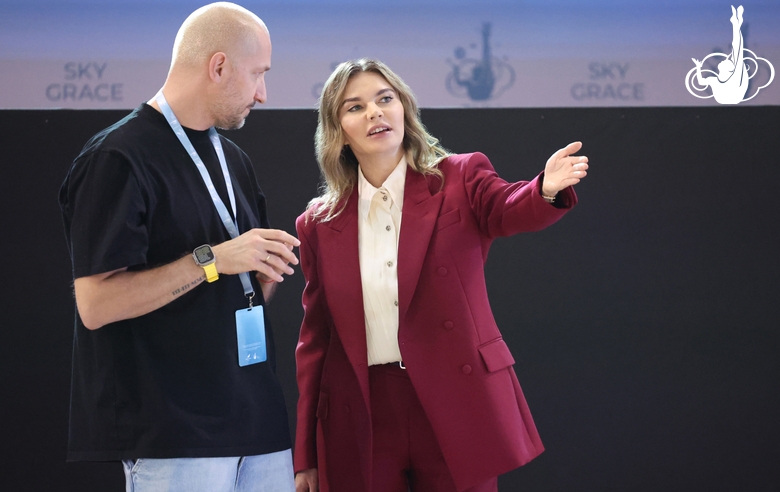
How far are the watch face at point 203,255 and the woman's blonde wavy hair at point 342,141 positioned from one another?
23.7 inches

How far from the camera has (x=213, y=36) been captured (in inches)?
74.5

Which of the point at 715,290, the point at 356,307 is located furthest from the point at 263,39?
the point at 715,290

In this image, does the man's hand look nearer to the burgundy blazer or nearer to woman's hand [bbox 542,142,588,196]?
the burgundy blazer

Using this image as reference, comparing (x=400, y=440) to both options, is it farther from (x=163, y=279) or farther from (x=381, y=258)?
(x=163, y=279)

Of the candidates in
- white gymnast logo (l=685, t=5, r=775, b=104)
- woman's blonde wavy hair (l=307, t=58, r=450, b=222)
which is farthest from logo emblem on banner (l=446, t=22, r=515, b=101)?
woman's blonde wavy hair (l=307, t=58, r=450, b=222)

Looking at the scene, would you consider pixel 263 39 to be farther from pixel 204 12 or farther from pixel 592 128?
pixel 592 128

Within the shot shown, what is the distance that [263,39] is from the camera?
6.42ft

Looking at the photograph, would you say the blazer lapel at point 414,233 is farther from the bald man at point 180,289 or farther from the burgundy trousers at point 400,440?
the bald man at point 180,289

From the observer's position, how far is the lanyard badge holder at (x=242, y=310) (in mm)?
1854

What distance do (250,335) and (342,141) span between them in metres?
0.74

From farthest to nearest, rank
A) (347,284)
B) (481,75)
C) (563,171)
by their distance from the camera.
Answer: (481,75), (347,284), (563,171)

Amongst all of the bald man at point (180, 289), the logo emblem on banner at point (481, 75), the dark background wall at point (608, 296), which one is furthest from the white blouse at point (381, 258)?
the logo emblem on banner at point (481, 75)

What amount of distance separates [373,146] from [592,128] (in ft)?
4.95

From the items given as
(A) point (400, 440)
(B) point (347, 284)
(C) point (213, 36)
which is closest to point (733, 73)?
(B) point (347, 284)
